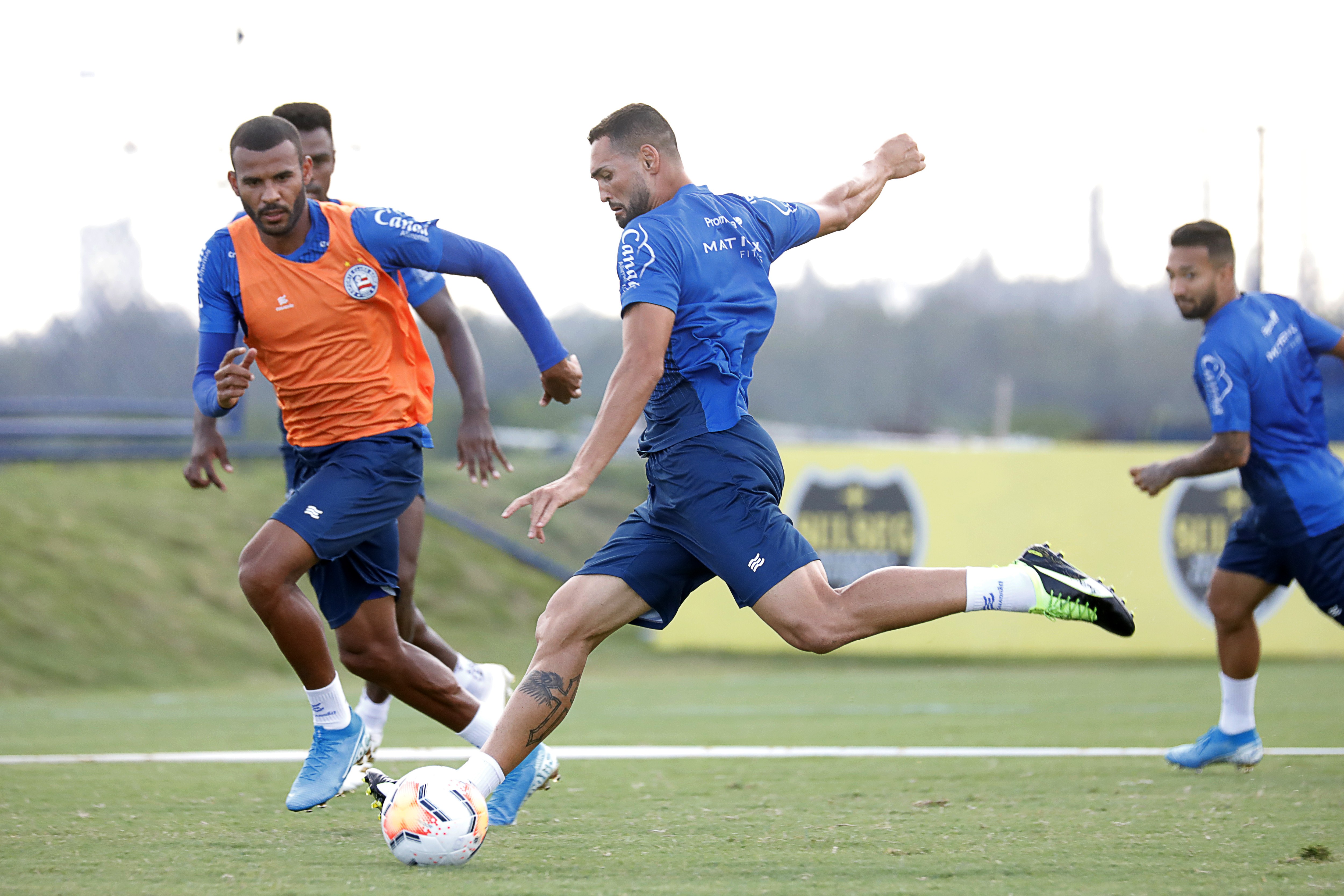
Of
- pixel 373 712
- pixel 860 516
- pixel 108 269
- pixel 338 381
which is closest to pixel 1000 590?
pixel 338 381

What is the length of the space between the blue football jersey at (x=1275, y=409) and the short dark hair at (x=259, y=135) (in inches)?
151

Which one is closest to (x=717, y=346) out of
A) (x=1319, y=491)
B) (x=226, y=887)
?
(x=226, y=887)

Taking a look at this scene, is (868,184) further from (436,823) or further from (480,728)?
(436,823)

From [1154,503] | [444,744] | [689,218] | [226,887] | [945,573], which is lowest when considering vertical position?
[1154,503]

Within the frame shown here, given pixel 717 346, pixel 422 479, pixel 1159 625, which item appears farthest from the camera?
pixel 1159 625

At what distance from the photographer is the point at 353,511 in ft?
16.0

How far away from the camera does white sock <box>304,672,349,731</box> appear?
16.4ft

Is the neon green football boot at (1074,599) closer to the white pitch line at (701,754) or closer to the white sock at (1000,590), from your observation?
the white sock at (1000,590)

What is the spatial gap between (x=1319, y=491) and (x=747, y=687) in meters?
6.83

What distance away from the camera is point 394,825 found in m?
3.84

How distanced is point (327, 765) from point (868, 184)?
2930 millimetres

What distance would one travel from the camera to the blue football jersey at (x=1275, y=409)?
5.84 metres

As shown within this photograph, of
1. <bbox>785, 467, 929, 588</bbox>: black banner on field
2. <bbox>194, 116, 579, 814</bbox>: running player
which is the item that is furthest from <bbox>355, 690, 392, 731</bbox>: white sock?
<bbox>785, 467, 929, 588</bbox>: black banner on field

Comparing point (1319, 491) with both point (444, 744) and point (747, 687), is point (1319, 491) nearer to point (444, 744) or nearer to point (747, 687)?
point (444, 744)
